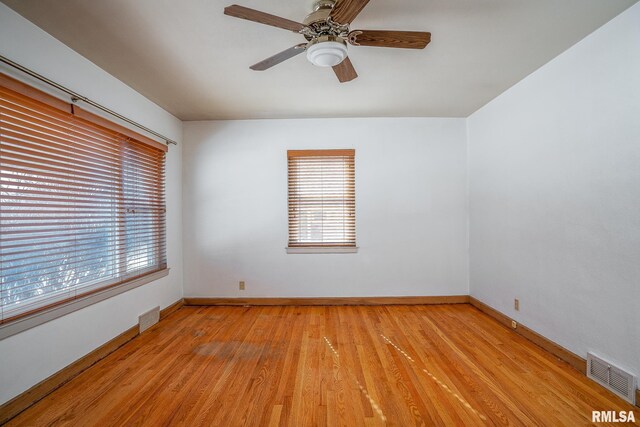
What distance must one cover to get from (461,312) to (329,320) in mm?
1701

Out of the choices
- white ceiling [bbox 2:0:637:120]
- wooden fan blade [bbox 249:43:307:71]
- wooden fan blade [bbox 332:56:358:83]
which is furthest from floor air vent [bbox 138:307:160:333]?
wooden fan blade [bbox 332:56:358:83]

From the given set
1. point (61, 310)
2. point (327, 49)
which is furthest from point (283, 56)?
point (61, 310)

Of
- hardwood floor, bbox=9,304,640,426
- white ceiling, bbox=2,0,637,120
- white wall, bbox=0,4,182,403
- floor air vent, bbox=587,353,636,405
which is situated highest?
white ceiling, bbox=2,0,637,120

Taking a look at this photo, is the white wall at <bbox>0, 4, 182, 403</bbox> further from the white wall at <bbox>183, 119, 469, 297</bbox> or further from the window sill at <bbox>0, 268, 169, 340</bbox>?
the white wall at <bbox>183, 119, 469, 297</bbox>

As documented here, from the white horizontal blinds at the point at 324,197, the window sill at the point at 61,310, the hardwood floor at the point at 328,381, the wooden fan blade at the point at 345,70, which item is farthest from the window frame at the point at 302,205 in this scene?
the window sill at the point at 61,310

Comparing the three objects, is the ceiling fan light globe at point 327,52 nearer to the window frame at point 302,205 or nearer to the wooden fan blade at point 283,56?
the wooden fan blade at point 283,56

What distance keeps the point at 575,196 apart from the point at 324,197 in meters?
2.60

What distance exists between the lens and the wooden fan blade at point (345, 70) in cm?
208

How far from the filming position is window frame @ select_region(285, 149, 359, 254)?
385 cm

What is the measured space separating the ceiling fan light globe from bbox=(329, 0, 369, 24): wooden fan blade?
0.14 m

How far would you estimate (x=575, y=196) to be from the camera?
227 centimetres

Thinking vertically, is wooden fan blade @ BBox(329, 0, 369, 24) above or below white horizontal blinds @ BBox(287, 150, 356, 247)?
above

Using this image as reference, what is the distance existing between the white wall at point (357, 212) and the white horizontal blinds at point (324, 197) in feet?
0.41

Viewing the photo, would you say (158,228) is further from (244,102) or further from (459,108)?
(459,108)
